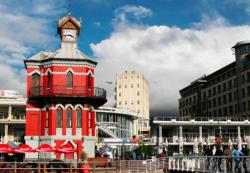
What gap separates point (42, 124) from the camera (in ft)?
154

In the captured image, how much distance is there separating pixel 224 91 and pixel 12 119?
50179 millimetres

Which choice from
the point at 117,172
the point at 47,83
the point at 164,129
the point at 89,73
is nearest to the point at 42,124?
the point at 47,83

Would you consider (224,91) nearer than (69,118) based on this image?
No

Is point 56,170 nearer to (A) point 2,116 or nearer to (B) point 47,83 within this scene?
(B) point 47,83

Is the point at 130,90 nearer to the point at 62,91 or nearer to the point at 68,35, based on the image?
the point at 68,35

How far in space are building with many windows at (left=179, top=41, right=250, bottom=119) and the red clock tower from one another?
4563cm

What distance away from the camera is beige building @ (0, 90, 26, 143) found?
61375mm

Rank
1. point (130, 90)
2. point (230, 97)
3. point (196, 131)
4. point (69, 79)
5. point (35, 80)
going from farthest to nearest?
point (130, 90), point (230, 97), point (196, 131), point (35, 80), point (69, 79)

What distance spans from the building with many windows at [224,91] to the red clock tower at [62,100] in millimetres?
45627

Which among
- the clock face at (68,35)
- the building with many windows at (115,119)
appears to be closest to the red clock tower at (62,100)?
the clock face at (68,35)

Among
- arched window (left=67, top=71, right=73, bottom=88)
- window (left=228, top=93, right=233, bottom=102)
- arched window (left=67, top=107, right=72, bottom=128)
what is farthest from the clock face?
window (left=228, top=93, right=233, bottom=102)

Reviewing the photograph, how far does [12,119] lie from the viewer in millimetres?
61812

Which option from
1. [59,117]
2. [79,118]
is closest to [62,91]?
[59,117]

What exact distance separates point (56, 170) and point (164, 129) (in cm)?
5007
